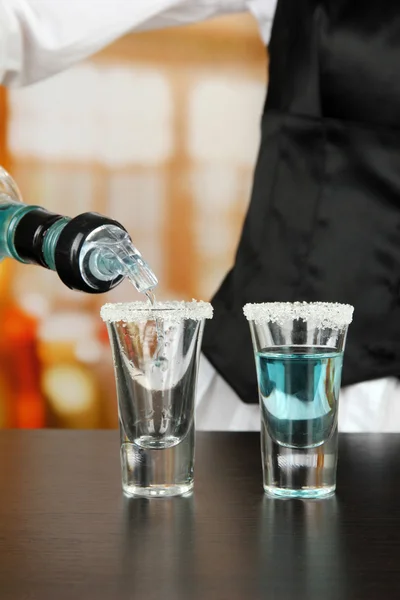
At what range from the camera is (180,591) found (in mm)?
378

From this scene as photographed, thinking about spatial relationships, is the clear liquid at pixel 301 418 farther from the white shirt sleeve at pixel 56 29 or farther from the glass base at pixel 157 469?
the white shirt sleeve at pixel 56 29

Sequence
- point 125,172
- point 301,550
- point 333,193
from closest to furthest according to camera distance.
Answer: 1. point 301,550
2. point 333,193
3. point 125,172

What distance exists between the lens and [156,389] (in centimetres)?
57

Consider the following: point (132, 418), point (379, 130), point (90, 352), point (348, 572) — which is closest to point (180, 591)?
point (348, 572)

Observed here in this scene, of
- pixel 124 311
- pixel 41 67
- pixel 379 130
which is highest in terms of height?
pixel 41 67

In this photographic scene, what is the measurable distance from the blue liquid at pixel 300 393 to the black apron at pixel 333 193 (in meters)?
0.60

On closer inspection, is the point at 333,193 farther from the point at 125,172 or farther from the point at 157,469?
the point at 125,172

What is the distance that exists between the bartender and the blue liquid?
0.60 meters

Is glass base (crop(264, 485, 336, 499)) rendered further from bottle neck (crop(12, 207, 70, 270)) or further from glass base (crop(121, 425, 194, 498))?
bottle neck (crop(12, 207, 70, 270))

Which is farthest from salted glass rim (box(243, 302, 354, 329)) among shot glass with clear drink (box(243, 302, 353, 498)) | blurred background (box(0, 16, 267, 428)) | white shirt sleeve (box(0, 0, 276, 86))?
blurred background (box(0, 16, 267, 428))

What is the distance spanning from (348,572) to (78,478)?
0.28 meters

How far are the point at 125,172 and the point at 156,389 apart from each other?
2.28m

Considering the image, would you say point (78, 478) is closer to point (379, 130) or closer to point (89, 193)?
point (379, 130)

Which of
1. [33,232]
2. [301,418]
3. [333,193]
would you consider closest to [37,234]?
[33,232]
